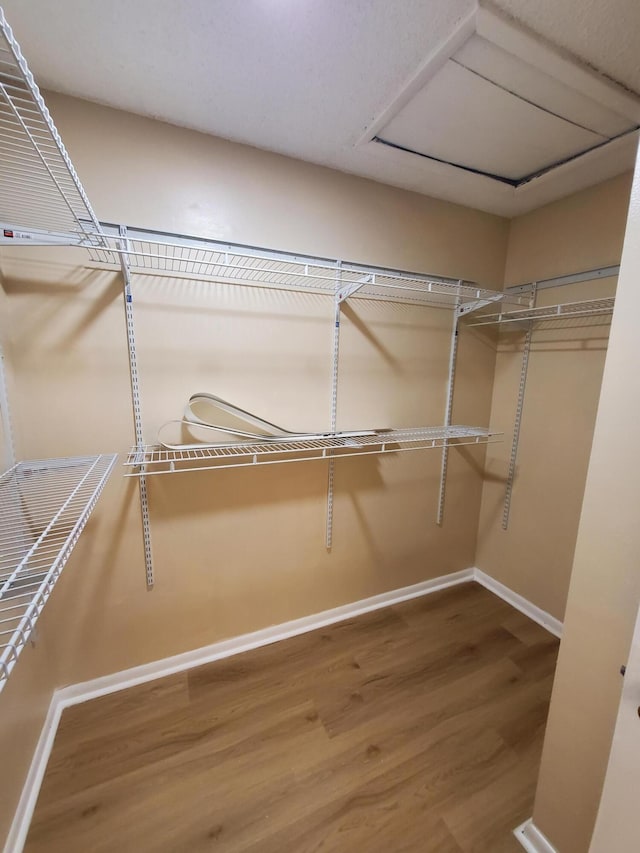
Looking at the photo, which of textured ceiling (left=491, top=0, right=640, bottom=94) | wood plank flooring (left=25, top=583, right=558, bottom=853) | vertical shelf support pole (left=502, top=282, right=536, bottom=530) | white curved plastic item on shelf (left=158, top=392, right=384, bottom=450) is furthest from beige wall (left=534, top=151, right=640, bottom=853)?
vertical shelf support pole (left=502, top=282, right=536, bottom=530)

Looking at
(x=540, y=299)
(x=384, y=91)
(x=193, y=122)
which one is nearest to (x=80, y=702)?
(x=193, y=122)

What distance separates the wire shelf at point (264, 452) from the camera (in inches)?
47.2

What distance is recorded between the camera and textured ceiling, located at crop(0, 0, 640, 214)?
0.77 meters

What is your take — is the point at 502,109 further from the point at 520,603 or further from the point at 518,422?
the point at 520,603

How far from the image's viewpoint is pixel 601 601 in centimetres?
78

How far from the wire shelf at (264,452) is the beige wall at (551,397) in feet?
0.85

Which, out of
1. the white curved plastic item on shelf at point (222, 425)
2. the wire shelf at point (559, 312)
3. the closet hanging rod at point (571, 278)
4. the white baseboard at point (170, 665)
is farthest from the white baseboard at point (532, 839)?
the closet hanging rod at point (571, 278)

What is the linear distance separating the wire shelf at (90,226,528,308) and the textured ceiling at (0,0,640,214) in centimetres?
40

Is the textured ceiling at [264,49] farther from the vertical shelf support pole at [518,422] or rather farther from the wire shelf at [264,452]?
the wire shelf at [264,452]

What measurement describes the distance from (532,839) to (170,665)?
1372mm

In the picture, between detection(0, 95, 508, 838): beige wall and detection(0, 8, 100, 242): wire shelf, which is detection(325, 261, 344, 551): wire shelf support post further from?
detection(0, 8, 100, 242): wire shelf

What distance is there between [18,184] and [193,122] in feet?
1.95

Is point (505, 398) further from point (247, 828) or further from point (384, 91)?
point (247, 828)

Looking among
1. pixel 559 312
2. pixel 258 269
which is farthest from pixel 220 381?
pixel 559 312
